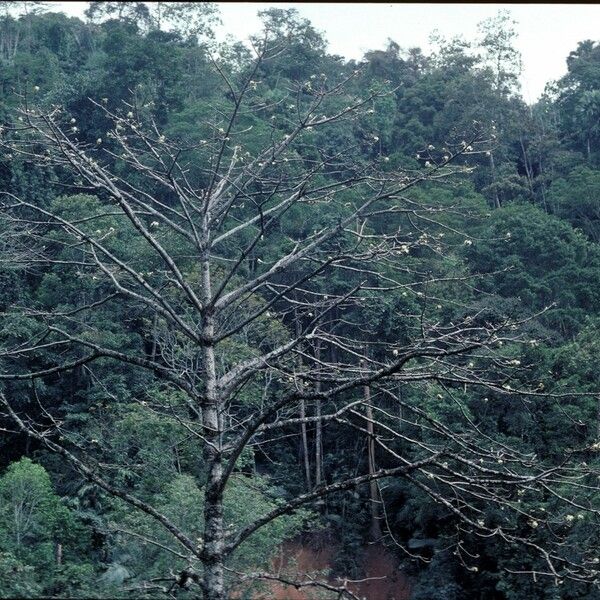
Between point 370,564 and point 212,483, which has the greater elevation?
point 212,483

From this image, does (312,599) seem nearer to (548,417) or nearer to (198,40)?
(548,417)

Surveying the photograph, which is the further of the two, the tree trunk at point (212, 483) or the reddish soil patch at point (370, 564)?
the reddish soil patch at point (370, 564)

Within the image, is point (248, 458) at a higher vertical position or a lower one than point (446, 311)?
lower

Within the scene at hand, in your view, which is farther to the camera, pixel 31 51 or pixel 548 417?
pixel 31 51

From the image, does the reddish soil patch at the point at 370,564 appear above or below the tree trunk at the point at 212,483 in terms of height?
below

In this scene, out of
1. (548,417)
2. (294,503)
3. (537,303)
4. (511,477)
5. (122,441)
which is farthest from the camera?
(537,303)

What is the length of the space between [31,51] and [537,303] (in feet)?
57.2

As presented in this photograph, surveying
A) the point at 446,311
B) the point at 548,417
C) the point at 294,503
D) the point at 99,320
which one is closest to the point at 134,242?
the point at 99,320

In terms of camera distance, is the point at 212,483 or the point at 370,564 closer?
the point at 212,483

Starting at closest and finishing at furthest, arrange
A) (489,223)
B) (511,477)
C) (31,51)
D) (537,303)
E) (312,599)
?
1. (511,477)
2. (312,599)
3. (537,303)
4. (489,223)
5. (31,51)

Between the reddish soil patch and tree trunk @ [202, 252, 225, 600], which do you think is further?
the reddish soil patch

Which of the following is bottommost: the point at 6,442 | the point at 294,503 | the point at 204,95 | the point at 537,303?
the point at 6,442

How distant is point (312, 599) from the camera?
29.7 ft

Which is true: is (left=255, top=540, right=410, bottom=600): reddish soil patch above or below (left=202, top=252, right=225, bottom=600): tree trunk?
below
